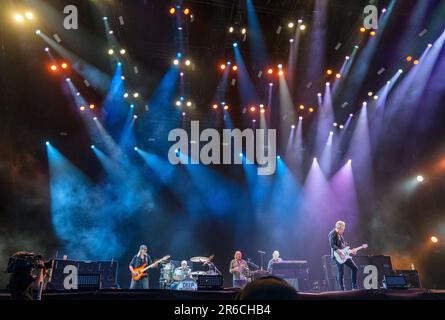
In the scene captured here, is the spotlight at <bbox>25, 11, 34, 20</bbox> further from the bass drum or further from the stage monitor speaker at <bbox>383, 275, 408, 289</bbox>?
the stage monitor speaker at <bbox>383, 275, 408, 289</bbox>

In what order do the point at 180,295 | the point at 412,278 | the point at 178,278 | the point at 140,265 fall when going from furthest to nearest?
the point at 140,265
the point at 178,278
the point at 412,278
the point at 180,295

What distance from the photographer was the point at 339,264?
8086 mm

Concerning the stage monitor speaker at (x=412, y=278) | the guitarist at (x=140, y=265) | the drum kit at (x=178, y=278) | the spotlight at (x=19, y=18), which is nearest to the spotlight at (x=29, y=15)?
the spotlight at (x=19, y=18)

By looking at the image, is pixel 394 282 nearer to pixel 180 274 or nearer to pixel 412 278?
pixel 412 278

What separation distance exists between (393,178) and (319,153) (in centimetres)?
304

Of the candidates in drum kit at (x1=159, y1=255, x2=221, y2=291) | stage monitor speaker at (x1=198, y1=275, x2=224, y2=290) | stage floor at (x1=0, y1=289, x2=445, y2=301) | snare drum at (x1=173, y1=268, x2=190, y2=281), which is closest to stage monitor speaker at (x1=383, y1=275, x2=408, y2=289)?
stage floor at (x1=0, y1=289, x2=445, y2=301)

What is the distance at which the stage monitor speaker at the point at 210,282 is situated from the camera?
614cm

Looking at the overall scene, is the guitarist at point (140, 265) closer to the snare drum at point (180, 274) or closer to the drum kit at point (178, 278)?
the drum kit at point (178, 278)

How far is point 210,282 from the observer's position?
618 centimetres

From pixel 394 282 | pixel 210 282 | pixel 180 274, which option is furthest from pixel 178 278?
pixel 394 282

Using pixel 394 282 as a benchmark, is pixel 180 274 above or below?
above

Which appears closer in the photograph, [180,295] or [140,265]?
[180,295]

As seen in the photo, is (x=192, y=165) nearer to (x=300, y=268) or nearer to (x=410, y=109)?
(x=300, y=268)
